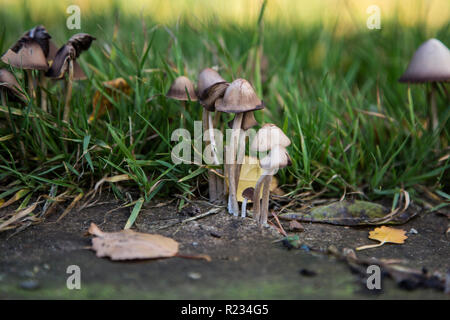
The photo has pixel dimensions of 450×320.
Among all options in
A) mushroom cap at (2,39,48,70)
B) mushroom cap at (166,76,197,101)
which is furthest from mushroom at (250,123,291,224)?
mushroom cap at (2,39,48,70)

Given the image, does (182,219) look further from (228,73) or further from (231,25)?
(231,25)

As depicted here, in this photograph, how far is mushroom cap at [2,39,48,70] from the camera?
2.08 meters

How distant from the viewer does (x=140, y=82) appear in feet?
8.46

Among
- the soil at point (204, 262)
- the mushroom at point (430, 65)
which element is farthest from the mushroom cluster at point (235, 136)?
the mushroom at point (430, 65)

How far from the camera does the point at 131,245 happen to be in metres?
1.77

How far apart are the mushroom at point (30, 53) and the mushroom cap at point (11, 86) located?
5 centimetres

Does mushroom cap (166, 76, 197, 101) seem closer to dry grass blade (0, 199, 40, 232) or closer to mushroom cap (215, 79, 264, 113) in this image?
mushroom cap (215, 79, 264, 113)

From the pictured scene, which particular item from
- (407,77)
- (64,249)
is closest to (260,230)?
(64,249)

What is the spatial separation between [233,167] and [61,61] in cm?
92

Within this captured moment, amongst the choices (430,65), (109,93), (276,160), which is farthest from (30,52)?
(430,65)

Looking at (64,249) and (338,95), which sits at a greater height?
(338,95)

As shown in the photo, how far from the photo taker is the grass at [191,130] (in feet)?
7.30

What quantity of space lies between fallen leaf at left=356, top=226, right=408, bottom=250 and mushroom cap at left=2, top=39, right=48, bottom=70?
1652mm

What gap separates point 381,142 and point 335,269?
114 centimetres
